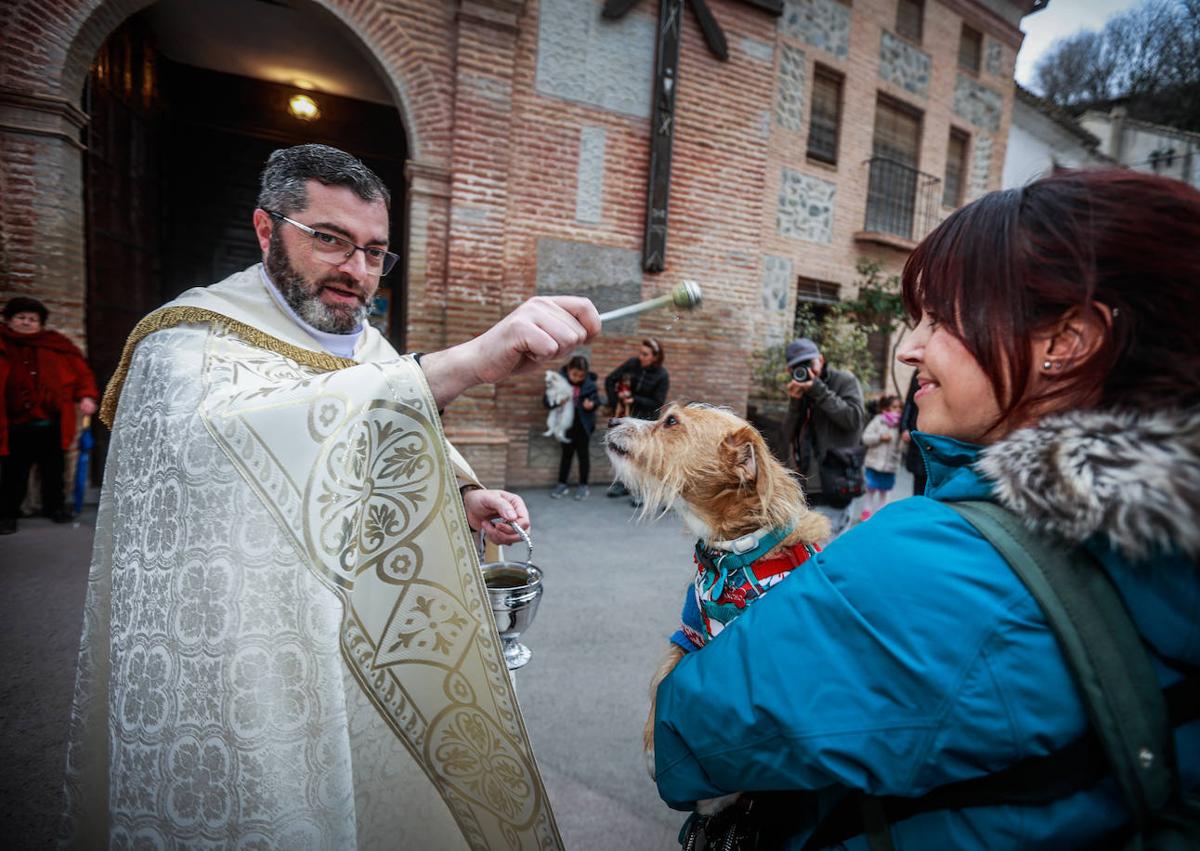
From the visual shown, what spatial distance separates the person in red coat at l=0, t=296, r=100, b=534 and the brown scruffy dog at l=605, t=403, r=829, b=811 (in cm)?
571

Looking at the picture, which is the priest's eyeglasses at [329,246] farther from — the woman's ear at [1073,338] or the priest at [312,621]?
the woman's ear at [1073,338]

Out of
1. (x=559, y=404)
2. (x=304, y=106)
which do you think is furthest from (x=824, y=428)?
(x=304, y=106)

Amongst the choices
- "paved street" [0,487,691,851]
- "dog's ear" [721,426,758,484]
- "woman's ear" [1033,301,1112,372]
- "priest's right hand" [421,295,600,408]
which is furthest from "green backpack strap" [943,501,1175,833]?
"paved street" [0,487,691,851]

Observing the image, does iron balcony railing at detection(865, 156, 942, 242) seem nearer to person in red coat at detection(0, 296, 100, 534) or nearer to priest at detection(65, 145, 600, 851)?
priest at detection(65, 145, 600, 851)

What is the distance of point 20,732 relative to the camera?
2703 millimetres

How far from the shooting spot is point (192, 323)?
1.42 m

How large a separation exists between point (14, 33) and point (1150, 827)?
8173 millimetres

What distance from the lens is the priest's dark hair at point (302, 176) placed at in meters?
1.70

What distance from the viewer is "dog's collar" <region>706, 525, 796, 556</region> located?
1772 mm

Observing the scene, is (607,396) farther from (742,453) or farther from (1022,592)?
(1022,592)

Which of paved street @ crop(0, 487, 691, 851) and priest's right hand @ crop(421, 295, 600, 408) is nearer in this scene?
priest's right hand @ crop(421, 295, 600, 408)

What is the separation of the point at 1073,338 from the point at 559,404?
22.4 feet

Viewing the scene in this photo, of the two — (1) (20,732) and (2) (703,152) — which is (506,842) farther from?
(2) (703,152)

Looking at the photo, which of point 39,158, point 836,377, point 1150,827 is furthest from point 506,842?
point 39,158
